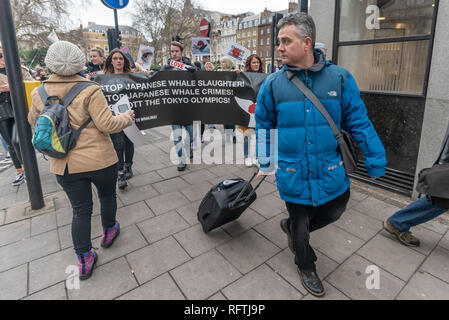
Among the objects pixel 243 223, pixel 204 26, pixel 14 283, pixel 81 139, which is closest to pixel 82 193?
pixel 81 139

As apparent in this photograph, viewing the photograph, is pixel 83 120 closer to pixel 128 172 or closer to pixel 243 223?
pixel 243 223

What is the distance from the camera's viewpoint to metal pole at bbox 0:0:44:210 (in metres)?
3.26

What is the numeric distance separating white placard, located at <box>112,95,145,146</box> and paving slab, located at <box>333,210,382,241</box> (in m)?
3.00

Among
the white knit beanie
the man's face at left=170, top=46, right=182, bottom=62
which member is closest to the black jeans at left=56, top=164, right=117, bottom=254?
the white knit beanie

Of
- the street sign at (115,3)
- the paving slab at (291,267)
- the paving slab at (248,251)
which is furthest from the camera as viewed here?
the street sign at (115,3)

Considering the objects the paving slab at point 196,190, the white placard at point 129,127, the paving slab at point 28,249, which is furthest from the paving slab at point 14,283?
the white placard at point 129,127

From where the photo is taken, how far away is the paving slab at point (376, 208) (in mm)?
3562

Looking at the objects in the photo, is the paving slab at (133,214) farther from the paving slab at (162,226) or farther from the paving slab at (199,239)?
the paving slab at (199,239)

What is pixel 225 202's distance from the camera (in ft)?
9.61

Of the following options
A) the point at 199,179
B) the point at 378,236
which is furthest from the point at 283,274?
the point at 199,179

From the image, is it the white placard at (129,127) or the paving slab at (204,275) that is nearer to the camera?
the paving slab at (204,275)

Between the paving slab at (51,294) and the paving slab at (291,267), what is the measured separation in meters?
1.75

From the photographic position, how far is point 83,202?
96.4 inches
